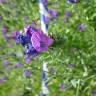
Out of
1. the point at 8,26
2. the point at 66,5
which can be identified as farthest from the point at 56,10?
the point at 8,26

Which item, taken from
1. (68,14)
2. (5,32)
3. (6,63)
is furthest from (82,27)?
(5,32)

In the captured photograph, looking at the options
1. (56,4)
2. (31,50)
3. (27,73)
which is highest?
(56,4)

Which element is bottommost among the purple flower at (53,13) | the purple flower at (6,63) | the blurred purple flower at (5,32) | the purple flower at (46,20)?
the purple flower at (6,63)

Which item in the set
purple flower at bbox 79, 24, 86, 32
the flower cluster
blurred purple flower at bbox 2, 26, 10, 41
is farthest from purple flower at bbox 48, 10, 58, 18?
the flower cluster

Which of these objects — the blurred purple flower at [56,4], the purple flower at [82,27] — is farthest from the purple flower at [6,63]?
the purple flower at [82,27]

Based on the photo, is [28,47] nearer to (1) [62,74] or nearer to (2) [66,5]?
(1) [62,74]

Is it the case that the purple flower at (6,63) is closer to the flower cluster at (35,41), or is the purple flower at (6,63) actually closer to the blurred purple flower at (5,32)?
the blurred purple flower at (5,32)

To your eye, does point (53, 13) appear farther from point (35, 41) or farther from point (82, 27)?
point (35, 41)

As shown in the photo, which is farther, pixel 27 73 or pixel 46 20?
pixel 27 73
